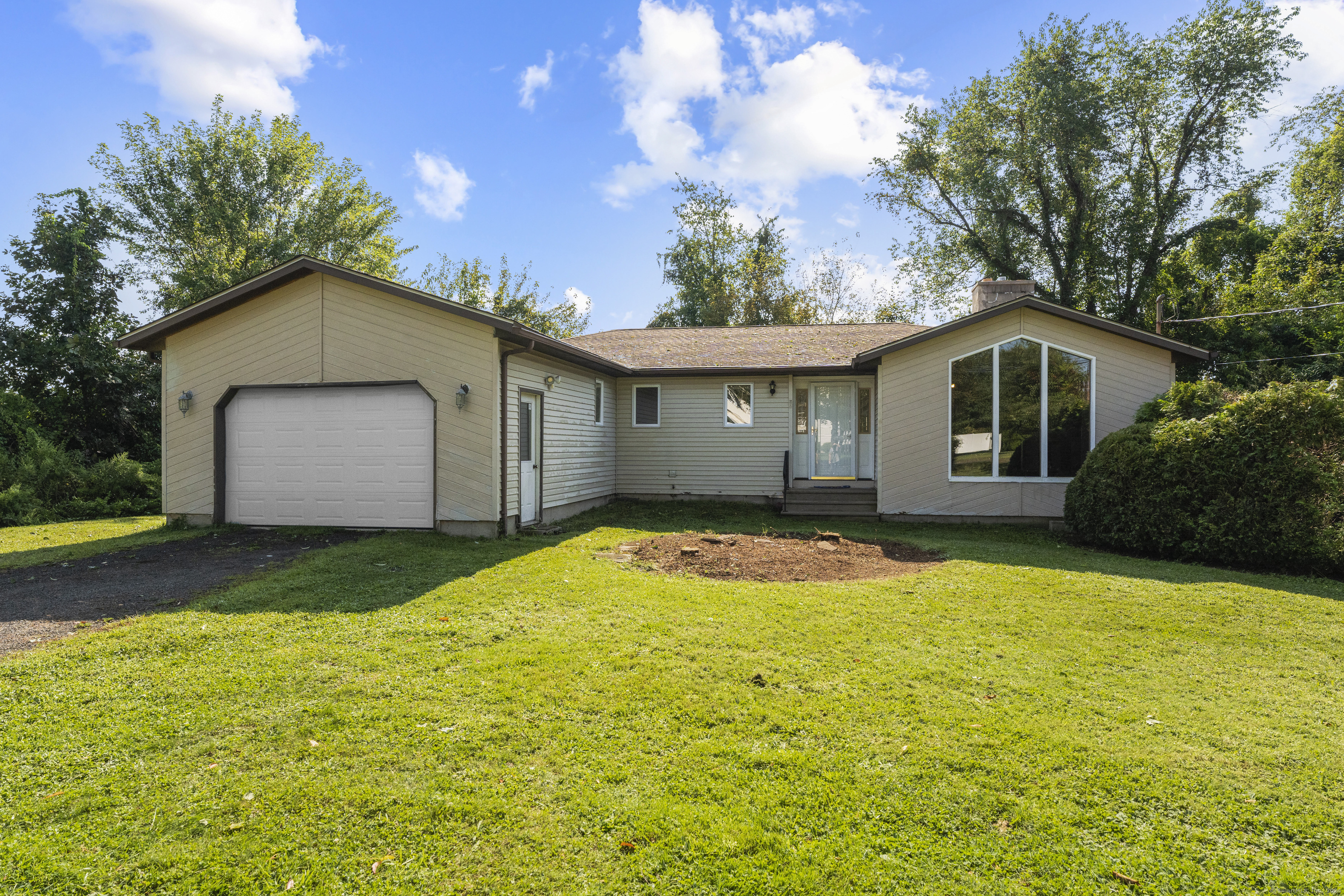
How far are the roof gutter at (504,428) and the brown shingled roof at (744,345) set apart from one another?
4.85 meters

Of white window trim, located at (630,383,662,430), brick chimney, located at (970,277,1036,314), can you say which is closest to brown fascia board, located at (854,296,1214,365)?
brick chimney, located at (970,277,1036,314)

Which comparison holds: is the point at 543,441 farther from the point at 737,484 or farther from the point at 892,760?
the point at 892,760

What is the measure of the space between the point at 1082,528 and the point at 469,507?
901 cm

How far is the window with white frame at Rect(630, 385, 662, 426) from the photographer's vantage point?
14508 mm

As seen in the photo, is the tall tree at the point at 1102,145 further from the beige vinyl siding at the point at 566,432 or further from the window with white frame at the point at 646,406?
the beige vinyl siding at the point at 566,432

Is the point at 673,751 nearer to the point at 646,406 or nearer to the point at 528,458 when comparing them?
the point at 528,458

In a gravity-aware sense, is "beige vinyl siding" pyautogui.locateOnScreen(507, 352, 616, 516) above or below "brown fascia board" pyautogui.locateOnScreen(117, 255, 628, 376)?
below

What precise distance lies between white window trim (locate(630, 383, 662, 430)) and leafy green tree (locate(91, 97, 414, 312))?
1520 centimetres

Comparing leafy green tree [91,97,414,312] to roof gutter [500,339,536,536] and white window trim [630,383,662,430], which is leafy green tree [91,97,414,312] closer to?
white window trim [630,383,662,430]

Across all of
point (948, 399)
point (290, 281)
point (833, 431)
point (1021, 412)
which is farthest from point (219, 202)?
point (1021, 412)

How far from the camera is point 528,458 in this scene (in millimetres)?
10617

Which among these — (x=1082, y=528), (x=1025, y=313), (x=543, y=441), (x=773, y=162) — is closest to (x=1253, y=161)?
(x=773, y=162)

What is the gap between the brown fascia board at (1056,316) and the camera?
10734 mm

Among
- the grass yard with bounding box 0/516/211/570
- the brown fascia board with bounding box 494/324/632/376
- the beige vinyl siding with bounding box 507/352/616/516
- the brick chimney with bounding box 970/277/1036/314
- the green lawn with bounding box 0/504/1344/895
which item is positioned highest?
the brick chimney with bounding box 970/277/1036/314
